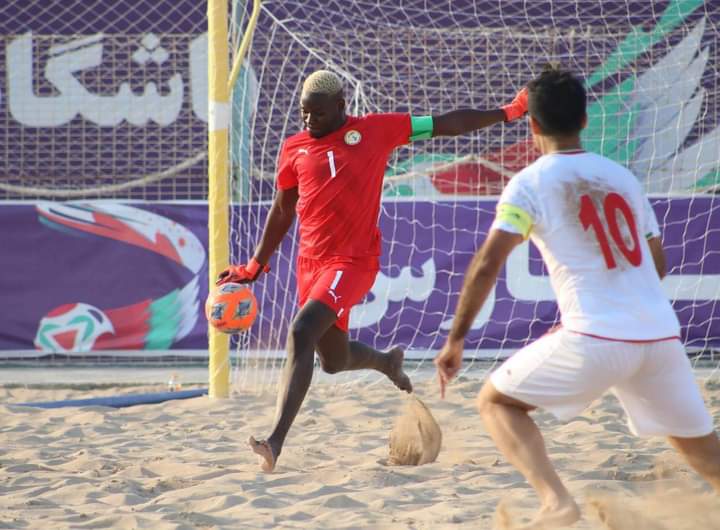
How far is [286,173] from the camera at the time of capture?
584cm

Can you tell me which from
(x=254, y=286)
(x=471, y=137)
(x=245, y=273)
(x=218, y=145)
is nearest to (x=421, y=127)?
(x=245, y=273)

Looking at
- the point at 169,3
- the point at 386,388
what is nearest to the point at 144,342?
the point at 386,388

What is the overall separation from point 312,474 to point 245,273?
1.32 m

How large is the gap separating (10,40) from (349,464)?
8.04 meters

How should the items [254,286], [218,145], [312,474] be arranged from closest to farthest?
[312,474] < [218,145] < [254,286]

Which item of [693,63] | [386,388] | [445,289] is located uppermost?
[693,63]

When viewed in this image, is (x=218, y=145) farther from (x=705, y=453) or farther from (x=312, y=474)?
(x=705, y=453)

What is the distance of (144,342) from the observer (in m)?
9.87

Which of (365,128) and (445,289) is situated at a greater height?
(365,128)

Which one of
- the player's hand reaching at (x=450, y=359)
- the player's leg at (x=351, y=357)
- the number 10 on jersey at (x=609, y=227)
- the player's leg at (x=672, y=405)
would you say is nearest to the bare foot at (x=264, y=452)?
the player's leg at (x=351, y=357)

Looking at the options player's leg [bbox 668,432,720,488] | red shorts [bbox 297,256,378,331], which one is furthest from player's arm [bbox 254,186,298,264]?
player's leg [bbox 668,432,720,488]

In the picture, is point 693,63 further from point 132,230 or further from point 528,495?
point 528,495

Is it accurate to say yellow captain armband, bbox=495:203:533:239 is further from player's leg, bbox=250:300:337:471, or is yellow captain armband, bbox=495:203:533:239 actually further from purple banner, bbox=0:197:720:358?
purple banner, bbox=0:197:720:358

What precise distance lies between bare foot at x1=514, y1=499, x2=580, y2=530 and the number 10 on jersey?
766 millimetres
